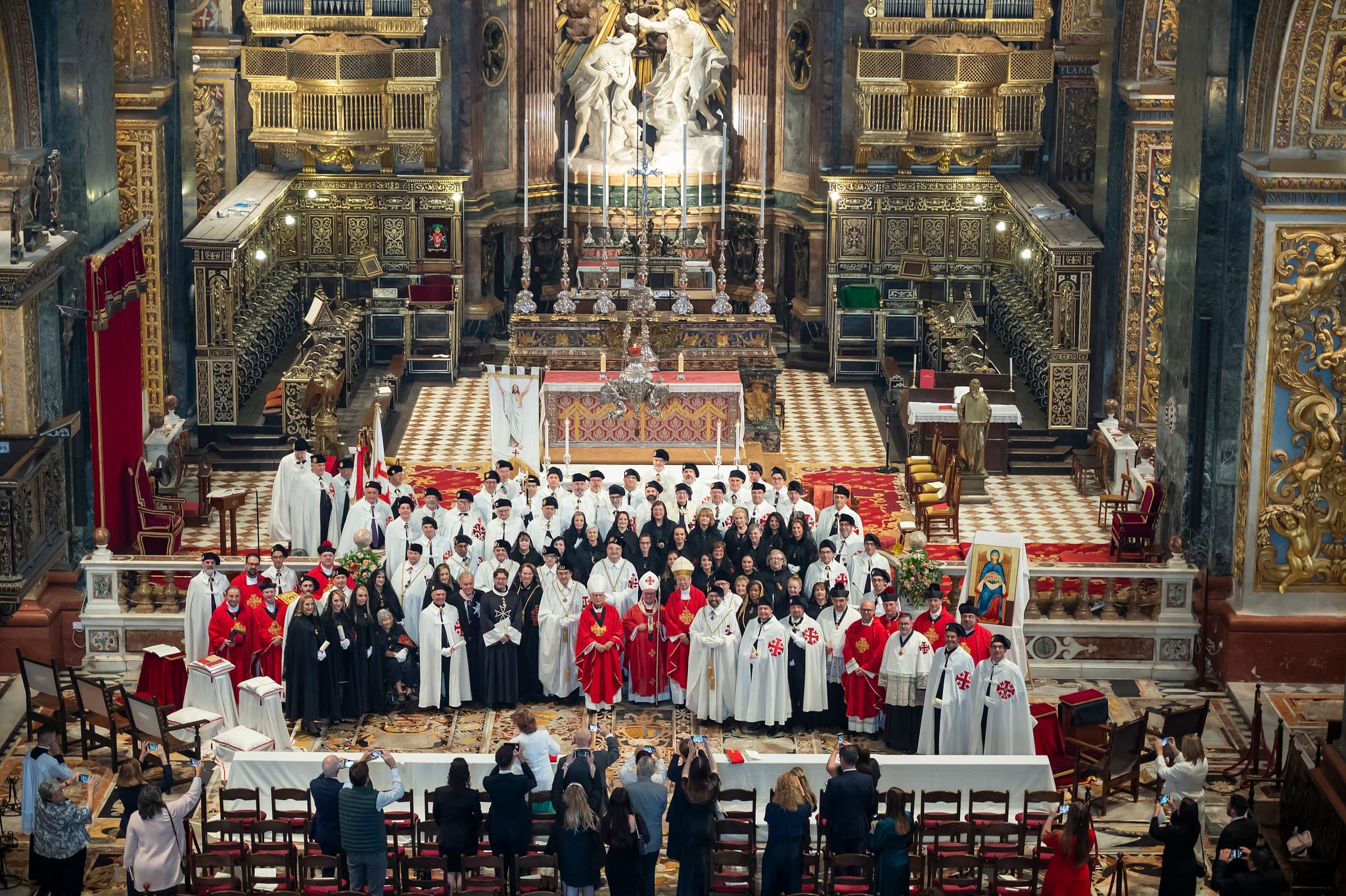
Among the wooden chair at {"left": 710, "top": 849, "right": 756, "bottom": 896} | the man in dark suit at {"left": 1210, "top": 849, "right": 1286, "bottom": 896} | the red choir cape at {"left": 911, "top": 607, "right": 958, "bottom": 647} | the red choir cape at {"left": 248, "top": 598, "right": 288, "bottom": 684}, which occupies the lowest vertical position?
the wooden chair at {"left": 710, "top": 849, "right": 756, "bottom": 896}

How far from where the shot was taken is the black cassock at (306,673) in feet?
64.8

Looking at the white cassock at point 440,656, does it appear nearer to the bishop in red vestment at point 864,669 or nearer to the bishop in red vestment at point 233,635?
the bishop in red vestment at point 233,635

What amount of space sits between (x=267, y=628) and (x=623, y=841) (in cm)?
560

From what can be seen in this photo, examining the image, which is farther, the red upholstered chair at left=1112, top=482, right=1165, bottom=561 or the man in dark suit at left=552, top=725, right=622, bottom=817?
the red upholstered chair at left=1112, top=482, right=1165, bottom=561

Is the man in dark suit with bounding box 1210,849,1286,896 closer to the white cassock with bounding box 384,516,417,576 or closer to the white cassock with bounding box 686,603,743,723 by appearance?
the white cassock with bounding box 686,603,743,723

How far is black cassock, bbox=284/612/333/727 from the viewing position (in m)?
19.8

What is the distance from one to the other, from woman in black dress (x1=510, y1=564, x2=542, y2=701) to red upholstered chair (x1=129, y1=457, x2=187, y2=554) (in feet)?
16.8

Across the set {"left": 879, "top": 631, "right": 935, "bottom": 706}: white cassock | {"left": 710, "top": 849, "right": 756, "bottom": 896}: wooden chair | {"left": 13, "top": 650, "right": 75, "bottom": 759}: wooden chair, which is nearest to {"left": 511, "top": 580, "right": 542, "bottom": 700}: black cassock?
{"left": 879, "top": 631, "right": 935, "bottom": 706}: white cassock

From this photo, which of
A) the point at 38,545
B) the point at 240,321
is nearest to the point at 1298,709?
the point at 38,545

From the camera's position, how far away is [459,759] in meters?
16.2

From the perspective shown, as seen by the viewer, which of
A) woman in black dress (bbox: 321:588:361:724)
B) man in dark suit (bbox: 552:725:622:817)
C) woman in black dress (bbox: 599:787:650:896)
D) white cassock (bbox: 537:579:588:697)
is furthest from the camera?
white cassock (bbox: 537:579:588:697)

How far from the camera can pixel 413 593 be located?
68.2ft

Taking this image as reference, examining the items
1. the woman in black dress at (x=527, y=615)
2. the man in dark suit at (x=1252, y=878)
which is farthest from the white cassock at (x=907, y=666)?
the man in dark suit at (x=1252, y=878)

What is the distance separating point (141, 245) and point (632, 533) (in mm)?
7512
